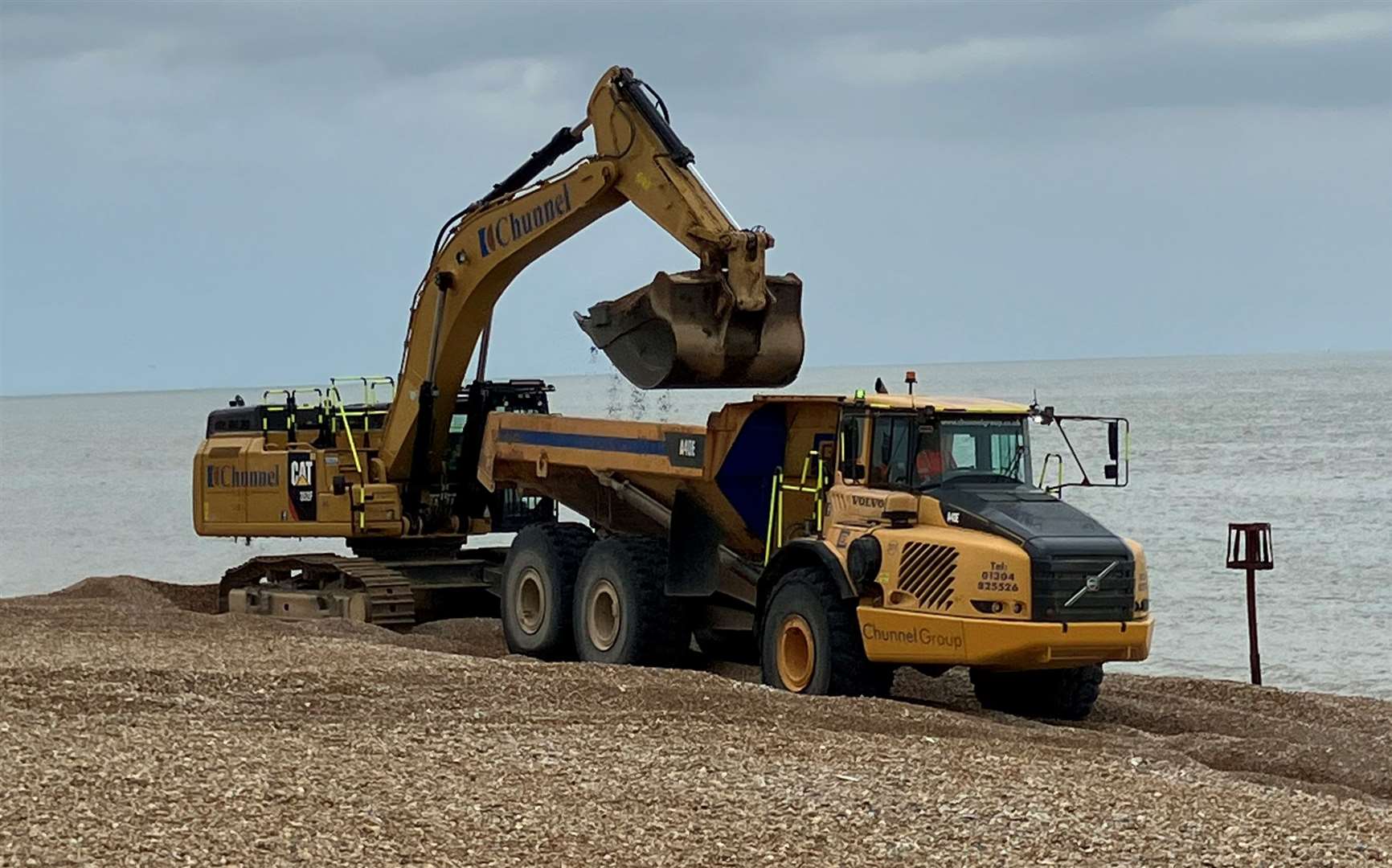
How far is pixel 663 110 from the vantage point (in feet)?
63.6

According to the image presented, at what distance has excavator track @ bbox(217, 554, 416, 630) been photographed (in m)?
21.3

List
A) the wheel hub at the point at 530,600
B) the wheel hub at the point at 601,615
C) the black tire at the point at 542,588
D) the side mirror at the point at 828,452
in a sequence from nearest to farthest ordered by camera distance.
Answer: the side mirror at the point at 828,452 < the wheel hub at the point at 601,615 < the black tire at the point at 542,588 < the wheel hub at the point at 530,600

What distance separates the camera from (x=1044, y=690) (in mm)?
16688

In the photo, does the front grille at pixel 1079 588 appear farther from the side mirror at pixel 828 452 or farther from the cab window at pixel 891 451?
the side mirror at pixel 828 452

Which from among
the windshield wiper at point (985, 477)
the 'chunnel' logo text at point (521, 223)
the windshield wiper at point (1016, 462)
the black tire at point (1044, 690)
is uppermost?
the 'chunnel' logo text at point (521, 223)

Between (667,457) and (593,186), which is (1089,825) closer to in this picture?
(667,457)

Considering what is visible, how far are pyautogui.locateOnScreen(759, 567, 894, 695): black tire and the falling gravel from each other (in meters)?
0.77

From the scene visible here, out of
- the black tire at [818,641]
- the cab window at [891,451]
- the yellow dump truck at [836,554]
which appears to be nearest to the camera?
the yellow dump truck at [836,554]

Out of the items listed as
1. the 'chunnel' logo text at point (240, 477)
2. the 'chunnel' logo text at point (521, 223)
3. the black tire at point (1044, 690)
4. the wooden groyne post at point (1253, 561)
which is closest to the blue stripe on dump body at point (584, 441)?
the 'chunnel' logo text at point (521, 223)

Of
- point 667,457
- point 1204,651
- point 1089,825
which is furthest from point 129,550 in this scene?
point 1089,825

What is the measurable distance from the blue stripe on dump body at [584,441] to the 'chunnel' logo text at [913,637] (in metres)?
3.13

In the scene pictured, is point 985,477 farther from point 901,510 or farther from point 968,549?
point 968,549

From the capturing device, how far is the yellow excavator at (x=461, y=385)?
1777cm

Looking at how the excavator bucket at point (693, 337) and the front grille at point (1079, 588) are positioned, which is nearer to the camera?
the front grille at point (1079, 588)
